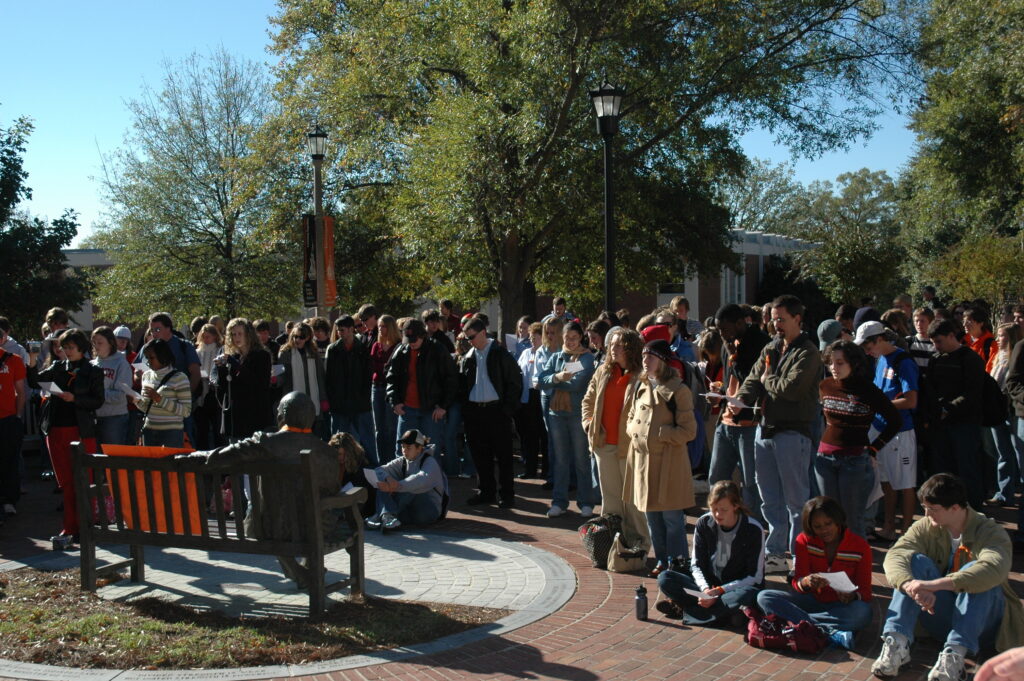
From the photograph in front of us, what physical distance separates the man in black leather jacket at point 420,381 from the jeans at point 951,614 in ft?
18.0

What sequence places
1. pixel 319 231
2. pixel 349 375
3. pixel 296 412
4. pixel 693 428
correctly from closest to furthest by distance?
pixel 296 412, pixel 693 428, pixel 349 375, pixel 319 231

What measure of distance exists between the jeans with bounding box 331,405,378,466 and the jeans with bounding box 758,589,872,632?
21.1 feet

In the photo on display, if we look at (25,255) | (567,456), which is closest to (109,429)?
(567,456)

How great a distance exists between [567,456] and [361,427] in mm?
3044

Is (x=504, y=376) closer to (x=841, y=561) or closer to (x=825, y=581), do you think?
(x=841, y=561)

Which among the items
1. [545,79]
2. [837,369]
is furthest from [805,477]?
[545,79]

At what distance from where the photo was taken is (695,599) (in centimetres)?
589

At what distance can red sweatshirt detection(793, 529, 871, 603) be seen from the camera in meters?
5.67

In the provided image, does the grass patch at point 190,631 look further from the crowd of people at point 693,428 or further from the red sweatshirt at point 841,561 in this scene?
the red sweatshirt at point 841,561

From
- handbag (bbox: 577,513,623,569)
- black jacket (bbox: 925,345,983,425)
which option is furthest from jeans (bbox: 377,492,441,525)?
black jacket (bbox: 925,345,983,425)

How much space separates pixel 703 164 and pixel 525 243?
4497 mm

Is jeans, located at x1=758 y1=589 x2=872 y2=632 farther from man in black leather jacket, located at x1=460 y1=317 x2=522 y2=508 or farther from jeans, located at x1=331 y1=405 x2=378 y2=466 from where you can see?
jeans, located at x1=331 y1=405 x2=378 y2=466

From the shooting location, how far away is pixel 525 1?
18844 mm

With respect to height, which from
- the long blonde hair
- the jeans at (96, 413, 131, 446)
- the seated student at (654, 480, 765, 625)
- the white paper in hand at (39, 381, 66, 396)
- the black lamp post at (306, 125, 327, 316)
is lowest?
the seated student at (654, 480, 765, 625)
